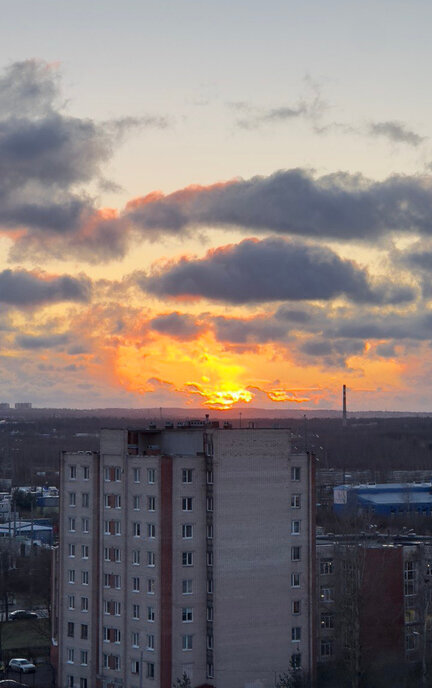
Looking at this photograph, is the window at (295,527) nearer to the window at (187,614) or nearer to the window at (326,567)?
the window at (326,567)

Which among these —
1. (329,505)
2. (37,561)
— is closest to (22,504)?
(329,505)

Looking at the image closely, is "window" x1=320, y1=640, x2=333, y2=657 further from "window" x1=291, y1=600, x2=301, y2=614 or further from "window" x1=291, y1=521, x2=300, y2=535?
"window" x1=291, y1=521, x2=300, y2=535

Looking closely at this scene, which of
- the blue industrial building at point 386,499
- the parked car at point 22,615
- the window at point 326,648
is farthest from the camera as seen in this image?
the blue industrial building at point 386,499

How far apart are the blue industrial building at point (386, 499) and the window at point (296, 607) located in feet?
200

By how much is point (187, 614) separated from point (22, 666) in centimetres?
1389

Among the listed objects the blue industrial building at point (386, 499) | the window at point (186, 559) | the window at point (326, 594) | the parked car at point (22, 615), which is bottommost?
the parked car at point (22, 615)

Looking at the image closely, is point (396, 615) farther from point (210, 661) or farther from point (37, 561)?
point (37, 561)

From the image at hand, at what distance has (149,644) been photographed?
4778 centimetres

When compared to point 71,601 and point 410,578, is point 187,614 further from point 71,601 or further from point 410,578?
point 410,578

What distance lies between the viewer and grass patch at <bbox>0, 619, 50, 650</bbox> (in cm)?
6594

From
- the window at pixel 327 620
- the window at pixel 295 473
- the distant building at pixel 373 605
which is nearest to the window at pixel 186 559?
the window at pixel 295 473

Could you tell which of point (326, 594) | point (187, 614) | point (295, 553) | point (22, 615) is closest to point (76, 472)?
point (187, 614)

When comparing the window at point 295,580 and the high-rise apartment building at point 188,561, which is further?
the window at point 295,580

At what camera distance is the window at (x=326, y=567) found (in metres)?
54.5
